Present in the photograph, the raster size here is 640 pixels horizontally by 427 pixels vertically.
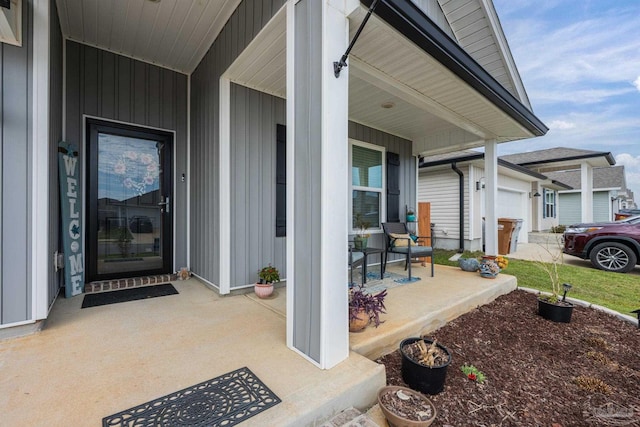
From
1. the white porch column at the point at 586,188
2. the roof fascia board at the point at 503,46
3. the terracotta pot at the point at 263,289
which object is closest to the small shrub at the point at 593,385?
the terracotta pot at the point at 263,289

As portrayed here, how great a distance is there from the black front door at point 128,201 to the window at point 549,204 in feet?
50.1

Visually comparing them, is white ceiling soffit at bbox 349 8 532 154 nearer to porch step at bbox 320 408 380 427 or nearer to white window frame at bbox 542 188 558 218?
porch step at bbox 320 408 380 427

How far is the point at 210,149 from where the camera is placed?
129 inches

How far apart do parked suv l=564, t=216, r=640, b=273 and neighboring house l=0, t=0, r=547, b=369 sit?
2.80m

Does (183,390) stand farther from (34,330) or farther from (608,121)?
(608,121)

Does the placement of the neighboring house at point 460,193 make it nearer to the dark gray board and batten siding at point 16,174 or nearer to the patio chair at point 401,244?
the patio chair at point 401,244

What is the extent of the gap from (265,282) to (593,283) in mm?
5168

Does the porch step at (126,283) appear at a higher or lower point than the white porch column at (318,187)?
lower

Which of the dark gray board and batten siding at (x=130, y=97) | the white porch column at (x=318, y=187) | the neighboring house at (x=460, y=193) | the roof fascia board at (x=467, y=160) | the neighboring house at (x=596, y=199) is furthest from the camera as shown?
the neighboring house at (x=596, y=199)

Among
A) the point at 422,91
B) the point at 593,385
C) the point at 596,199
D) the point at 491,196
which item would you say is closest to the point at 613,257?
the point at 491,196

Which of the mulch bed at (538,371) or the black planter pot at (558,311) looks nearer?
the mulch bed at (538,371)

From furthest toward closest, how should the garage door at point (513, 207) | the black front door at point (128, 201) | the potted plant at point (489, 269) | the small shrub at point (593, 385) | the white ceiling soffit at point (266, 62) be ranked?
the garage door at point (513, 207) → the potted plant at point (489, 269) → the black front door at point (128, 201) → the white ceiling soffit at point (266, 62) → the small shrub at point (593, 385)

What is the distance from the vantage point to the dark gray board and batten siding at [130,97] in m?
3.09

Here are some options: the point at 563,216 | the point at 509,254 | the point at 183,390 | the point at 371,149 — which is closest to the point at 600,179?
the point at 563,216
